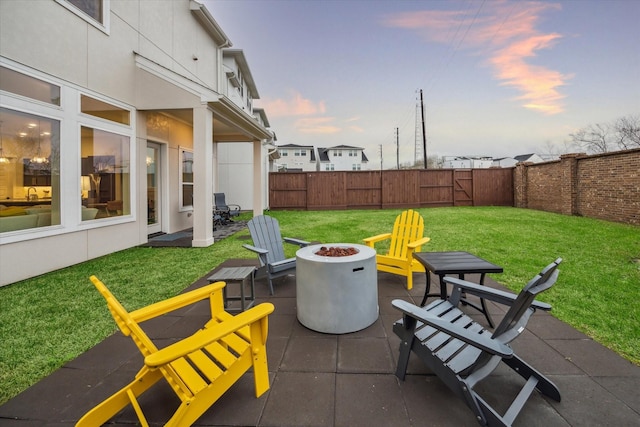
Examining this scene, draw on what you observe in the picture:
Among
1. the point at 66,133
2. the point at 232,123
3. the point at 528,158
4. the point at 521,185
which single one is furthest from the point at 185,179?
the point at 528,158

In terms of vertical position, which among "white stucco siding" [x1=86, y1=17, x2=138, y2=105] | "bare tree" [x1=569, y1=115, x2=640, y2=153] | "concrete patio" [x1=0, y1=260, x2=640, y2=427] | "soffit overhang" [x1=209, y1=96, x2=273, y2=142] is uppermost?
"bare tree" [x1=569, y1=115, x2=640, y2=153]

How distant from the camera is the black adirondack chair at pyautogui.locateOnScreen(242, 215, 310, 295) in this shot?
3.71 m

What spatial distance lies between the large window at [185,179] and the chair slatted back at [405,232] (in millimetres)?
7280

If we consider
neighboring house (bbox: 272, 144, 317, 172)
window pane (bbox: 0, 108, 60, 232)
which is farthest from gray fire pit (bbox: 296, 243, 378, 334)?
neighboring house (bbox: 272, 144, 317, 172)

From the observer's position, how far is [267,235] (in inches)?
167

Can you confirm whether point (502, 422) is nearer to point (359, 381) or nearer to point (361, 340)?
point (359, 381)

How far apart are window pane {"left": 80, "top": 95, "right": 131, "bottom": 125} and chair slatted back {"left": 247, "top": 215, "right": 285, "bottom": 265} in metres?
4.15

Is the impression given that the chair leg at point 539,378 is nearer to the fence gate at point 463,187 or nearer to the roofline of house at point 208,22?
the roofline of house at point 208,22

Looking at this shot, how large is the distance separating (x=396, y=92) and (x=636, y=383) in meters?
15.7

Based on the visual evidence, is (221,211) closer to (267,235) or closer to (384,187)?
(267,235)

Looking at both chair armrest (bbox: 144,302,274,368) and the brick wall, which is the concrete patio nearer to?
chair armrest (bbox: 144,302,274,368)

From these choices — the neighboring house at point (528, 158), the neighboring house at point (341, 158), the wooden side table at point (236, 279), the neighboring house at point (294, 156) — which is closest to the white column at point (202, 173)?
the wooden side table at point (236, 279)

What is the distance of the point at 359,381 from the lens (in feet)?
6.44

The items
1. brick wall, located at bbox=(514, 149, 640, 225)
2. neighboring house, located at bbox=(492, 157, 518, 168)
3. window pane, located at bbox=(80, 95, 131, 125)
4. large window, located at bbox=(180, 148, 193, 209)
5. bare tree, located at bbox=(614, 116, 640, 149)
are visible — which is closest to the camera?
window pane, located at bbox=(80, 95, 131, 125)
